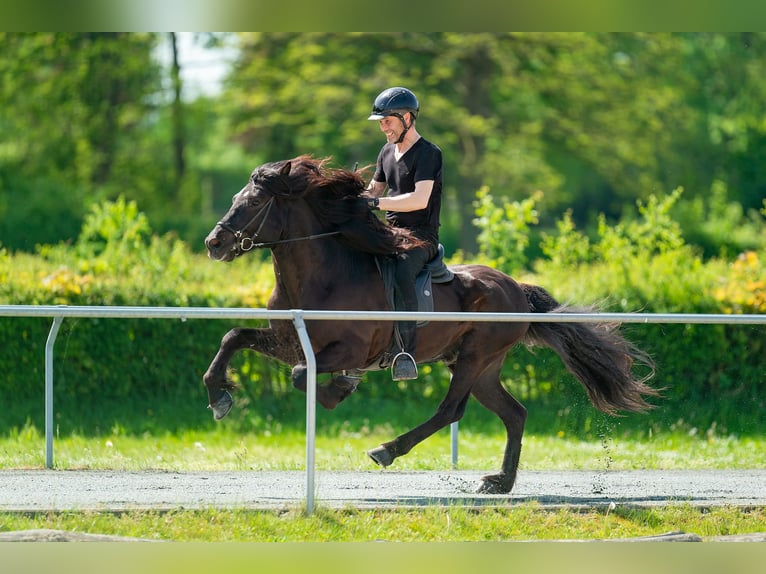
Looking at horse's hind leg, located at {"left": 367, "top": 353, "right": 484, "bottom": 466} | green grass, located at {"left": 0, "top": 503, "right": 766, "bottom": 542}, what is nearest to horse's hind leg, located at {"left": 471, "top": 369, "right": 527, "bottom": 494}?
horse's hind leg, located at {"left": 367, "top": 353, "right": 484, "bottom": 466}

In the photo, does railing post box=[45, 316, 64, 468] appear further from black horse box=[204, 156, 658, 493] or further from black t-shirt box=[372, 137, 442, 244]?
black t-shirt box=[372, 137, 442, 244]

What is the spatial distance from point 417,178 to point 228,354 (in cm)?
174

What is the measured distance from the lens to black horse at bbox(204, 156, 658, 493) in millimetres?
7609

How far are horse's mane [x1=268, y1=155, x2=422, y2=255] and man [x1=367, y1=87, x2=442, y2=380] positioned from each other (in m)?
0.10

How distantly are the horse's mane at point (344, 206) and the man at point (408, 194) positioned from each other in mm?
100

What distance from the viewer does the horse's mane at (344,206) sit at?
7.88m

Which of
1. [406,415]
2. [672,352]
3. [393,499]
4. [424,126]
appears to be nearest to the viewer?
[393,499]

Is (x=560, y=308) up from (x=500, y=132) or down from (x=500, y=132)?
down

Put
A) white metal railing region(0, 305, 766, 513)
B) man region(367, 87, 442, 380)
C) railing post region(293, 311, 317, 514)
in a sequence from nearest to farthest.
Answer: white metal railing region(0, 305, 766, 513), railing post region(293, 311, 317, 514), man region(367, 87, 442, 380)

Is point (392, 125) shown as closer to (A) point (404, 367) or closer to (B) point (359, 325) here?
(B) point (359, 325)

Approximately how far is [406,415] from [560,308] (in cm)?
351

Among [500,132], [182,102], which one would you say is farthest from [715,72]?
[182,102]

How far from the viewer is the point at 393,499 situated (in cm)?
762

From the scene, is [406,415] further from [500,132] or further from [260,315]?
[500,132]
